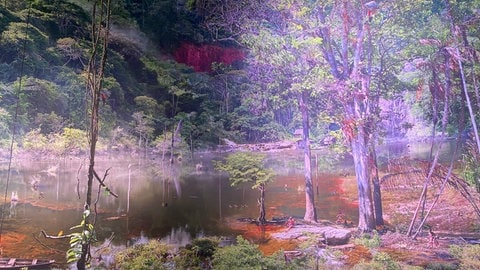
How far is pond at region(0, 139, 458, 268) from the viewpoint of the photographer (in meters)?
4.61

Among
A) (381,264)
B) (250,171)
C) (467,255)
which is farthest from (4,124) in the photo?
(467,255)

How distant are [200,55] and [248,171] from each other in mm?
1971

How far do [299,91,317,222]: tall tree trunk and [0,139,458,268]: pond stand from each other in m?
0.07

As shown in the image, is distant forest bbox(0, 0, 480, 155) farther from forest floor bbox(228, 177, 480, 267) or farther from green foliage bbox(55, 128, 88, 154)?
forest floor bbox(228, 177, 480, 267)

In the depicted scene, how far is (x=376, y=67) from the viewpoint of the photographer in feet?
17.0

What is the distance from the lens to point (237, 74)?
18.0 ft

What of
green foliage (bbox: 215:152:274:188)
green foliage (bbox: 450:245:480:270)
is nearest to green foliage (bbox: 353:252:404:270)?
green foliage (bbox: 450:245:480:270)

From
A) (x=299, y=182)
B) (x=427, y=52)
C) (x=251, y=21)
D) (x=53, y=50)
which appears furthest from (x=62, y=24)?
(x=427, y=52)

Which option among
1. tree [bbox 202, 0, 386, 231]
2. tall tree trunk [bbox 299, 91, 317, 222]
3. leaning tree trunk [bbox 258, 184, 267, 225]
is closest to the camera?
leaning tree trunk [bbox 258, 184, 267, 225]

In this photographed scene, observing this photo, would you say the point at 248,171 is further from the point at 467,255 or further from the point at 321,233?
the point at 467,255

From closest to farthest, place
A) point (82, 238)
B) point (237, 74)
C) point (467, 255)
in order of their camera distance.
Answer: point (82, 238), point (467, 255), point (237, 74)

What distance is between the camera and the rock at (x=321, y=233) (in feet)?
15.4

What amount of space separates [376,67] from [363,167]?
1436 mm

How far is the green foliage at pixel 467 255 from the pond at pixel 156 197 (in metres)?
1.24
